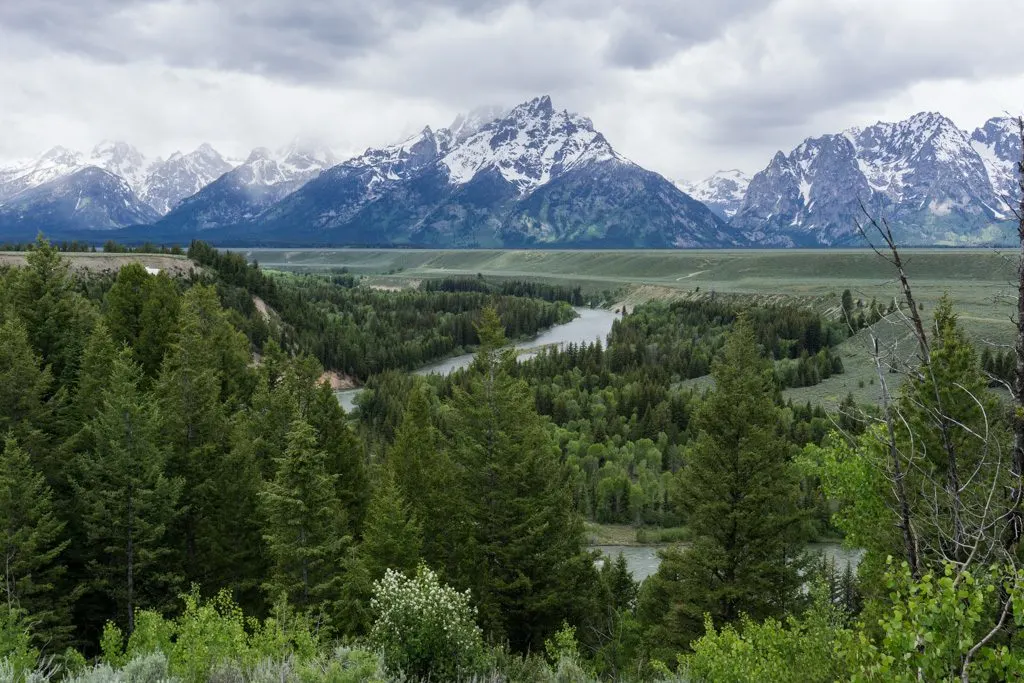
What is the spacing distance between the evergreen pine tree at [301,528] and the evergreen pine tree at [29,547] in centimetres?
749

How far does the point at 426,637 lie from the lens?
18969 millimetres

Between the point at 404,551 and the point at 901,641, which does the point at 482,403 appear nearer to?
the point at 404,551

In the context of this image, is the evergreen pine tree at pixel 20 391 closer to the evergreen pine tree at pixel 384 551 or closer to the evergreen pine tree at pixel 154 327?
the evergreen pine tree at pixel 384 551

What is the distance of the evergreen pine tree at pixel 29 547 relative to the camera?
78.2 feet

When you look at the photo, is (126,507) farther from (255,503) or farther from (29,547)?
(255,503)

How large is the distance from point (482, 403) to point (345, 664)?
15544mm

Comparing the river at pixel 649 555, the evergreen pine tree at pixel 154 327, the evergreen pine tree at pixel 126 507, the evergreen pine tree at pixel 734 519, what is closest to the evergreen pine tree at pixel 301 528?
the evergreen pine tree at pixel 126 507

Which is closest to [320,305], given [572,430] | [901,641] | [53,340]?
[572,430]

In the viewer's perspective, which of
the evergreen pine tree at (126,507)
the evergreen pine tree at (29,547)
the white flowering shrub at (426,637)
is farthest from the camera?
the evergreen pine tree at (126,507)

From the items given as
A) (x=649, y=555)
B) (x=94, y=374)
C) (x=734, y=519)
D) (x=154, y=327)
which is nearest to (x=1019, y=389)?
(x=734, y=519)

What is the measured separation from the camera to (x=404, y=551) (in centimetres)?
2722

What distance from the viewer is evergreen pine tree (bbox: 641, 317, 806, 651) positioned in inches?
981

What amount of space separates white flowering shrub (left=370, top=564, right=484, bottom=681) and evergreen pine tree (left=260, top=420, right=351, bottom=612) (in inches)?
305

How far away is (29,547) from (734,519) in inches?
999
